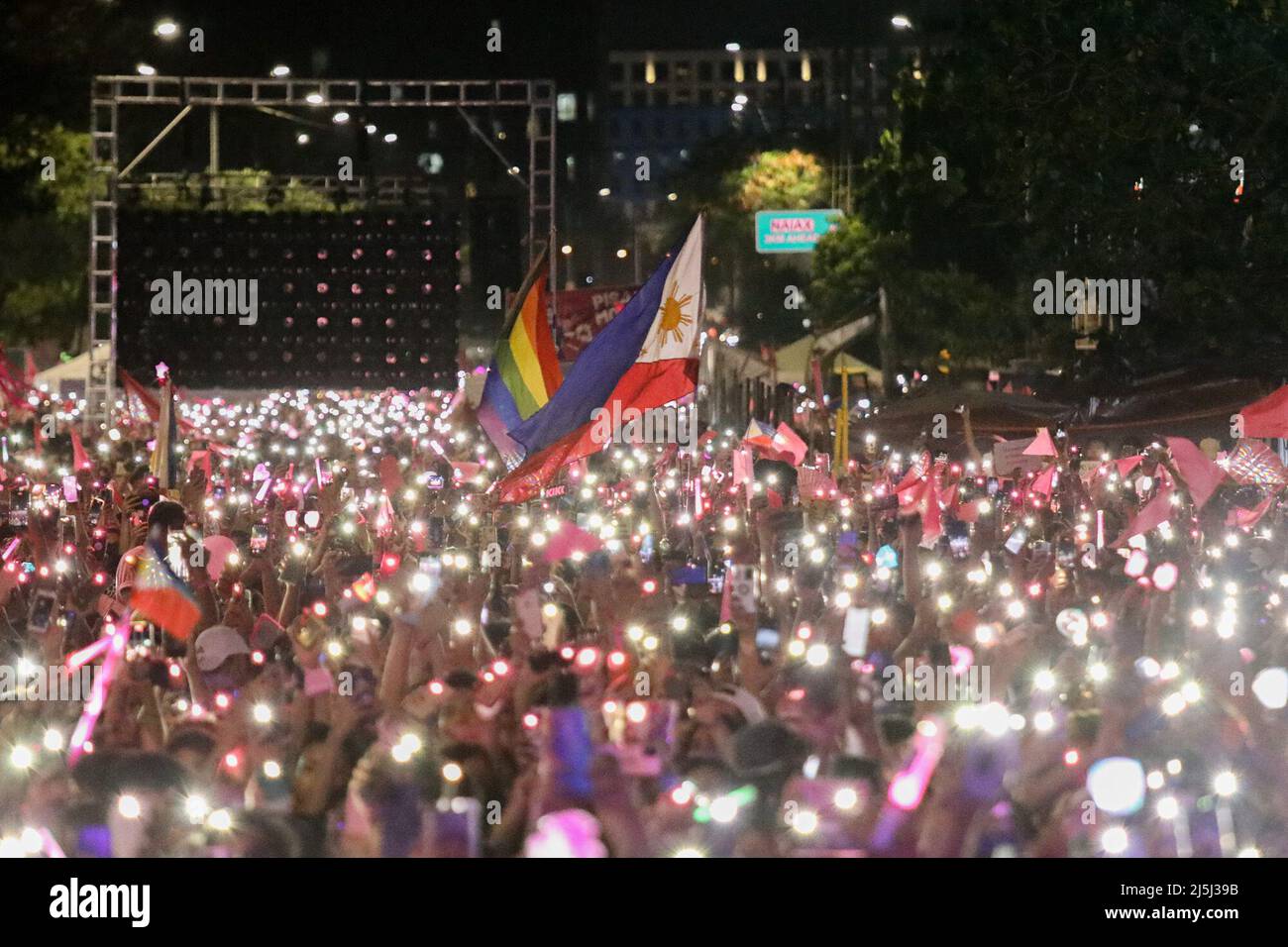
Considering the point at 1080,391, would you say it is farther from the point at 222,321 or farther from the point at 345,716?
the point at 345,716

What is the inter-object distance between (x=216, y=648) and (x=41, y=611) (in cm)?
188

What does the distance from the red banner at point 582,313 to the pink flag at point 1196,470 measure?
51.4 ft

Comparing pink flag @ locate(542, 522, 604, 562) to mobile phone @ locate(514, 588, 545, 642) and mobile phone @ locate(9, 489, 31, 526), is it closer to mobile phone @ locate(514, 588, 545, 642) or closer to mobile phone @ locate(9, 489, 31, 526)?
mobile phone @ locate(514, 588, 545, 642)

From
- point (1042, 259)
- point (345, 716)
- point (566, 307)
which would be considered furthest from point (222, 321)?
point (345, 716)

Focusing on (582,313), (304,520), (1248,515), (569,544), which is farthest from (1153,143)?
(569,544)

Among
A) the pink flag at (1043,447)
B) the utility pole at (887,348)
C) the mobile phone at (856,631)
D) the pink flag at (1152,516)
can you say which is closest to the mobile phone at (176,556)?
the mobile phone at (856,631)

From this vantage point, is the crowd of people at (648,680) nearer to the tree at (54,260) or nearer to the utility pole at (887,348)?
the utility pole at (887,348)

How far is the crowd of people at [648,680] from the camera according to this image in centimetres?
706

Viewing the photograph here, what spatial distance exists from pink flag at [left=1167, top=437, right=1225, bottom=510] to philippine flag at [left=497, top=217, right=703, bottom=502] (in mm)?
3966

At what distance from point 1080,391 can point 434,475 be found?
8987mm

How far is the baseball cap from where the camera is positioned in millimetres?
9898

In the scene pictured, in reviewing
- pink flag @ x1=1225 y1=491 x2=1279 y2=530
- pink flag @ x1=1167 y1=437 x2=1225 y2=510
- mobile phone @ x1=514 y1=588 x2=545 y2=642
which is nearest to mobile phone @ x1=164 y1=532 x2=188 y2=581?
mobile phone @ x1=514 y1=588 x2=545 y2=642

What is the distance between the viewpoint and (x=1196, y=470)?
1598 centimetres

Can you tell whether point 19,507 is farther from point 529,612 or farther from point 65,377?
point 65,377
